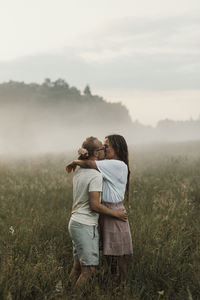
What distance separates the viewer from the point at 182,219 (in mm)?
5332

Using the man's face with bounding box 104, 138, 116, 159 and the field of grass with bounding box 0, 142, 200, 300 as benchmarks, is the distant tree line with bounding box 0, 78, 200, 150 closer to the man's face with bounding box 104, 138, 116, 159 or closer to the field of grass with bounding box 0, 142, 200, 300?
the field of grass with bounding box 0, 142, 200, 300

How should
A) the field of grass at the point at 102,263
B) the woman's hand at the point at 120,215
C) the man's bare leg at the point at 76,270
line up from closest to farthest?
Result: 1. the field of grass at the point at 102,263
2. the woman's hand at the point at 120,215
3. the man's bare leg at the point at 76,270

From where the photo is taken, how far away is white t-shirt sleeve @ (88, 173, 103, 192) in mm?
3385

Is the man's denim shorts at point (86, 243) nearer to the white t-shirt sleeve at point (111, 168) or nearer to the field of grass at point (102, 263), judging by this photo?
the field of grass at point (102, 263)

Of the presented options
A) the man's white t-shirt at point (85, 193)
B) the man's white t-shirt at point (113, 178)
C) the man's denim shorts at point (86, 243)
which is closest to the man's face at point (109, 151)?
the man's white t-shirt at point (113, 178)

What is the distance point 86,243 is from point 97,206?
1.21 feet

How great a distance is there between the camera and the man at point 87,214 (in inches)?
133

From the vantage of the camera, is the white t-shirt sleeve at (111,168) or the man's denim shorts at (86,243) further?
the white t-shirt sleeve at (111,168)

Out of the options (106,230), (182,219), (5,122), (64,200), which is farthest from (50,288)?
(5,122)

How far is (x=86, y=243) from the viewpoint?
3.37 metres

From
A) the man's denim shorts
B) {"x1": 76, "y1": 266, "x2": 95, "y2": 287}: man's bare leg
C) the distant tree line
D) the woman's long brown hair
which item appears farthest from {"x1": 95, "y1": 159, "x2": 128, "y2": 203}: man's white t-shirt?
the distant tree line

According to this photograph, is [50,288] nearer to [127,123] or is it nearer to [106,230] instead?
[106,230]

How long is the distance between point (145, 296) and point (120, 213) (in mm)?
848

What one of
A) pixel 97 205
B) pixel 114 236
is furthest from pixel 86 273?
pixel 97 205
